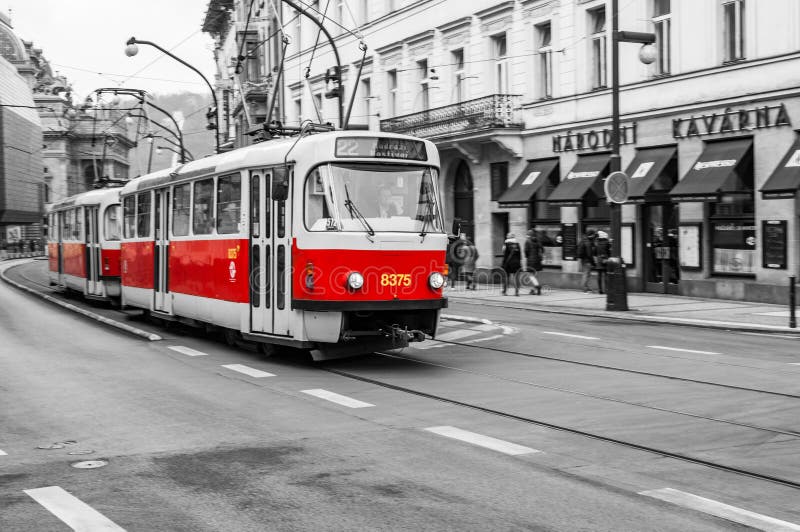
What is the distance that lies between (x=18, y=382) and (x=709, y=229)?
700 inches

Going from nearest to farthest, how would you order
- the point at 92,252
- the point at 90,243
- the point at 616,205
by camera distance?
the point at 616,205 → the point at 92,252 → the point at 90,243

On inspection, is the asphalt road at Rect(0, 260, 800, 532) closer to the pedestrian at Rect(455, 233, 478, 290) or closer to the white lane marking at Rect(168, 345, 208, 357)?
the white lane marking at Rect(168, 345, 208, 357)

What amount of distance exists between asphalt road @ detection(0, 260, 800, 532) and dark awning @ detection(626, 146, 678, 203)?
1178 cm

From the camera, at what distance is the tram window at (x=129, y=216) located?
67.1 ft

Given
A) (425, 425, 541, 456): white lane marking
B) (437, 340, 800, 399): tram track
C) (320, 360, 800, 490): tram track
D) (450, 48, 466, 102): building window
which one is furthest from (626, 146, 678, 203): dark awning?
(425, 425, 541, 456): white lane marking

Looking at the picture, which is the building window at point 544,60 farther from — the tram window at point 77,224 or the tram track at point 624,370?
the tram track at point 624,370

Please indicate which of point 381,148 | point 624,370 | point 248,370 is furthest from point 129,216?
point 624,370

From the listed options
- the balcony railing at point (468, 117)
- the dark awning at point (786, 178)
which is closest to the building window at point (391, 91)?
the balcony railing at point (468, 117)

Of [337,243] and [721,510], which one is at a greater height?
[337,243]

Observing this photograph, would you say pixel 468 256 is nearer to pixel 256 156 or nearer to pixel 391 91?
pixel 391 91

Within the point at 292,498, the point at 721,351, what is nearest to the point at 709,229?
the point at 721,351

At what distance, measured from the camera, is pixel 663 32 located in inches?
1054

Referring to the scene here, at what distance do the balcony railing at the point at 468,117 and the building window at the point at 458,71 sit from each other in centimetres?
90

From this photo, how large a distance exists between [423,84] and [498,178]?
22.2 feet
